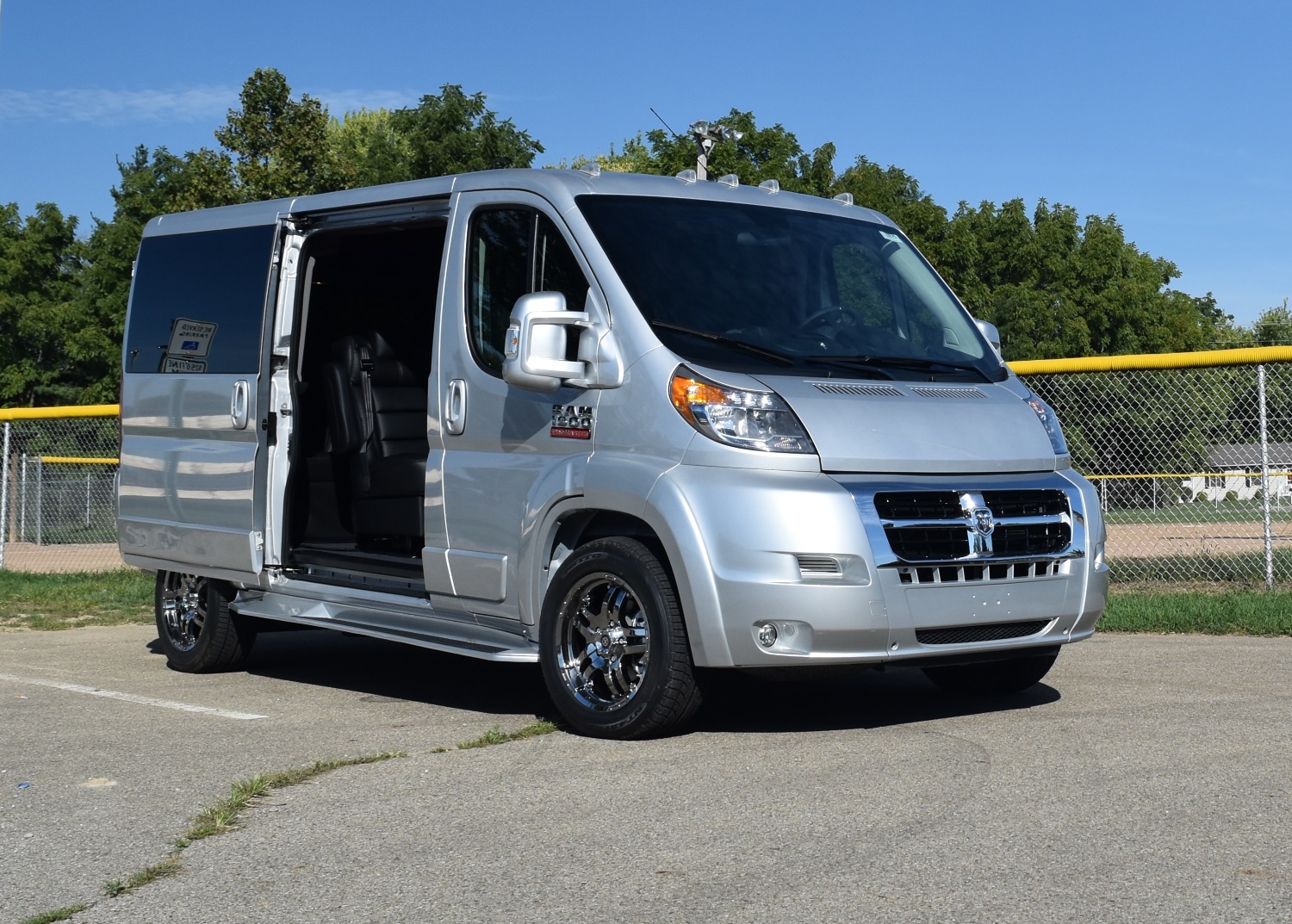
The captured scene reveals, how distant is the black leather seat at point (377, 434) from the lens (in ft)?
28.4

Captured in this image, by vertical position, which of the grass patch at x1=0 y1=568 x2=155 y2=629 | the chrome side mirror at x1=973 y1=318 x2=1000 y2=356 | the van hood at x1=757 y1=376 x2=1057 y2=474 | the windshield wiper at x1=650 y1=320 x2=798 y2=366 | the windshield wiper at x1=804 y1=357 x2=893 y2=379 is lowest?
the grass patch at x1=0 y1=568 x2=155 y2=629

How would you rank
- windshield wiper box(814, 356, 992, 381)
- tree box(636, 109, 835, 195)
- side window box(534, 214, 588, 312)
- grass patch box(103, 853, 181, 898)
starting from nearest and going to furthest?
grass patch box(103, 853, 181, 898), windshield wiper box(814, 356, 992, 381), side window box(534, 214, 588, 312), tree box(636, 109, 835, 195)

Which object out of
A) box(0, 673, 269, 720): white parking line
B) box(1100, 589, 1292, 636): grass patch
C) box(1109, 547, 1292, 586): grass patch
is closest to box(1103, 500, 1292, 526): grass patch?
box(1109, 547, 1292, 586): grass patch

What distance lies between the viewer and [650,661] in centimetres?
619

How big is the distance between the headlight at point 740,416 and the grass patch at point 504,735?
1.47 metres

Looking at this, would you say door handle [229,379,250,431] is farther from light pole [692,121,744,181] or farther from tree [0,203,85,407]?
tree [0,203,85,407]

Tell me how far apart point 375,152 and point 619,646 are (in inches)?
1231

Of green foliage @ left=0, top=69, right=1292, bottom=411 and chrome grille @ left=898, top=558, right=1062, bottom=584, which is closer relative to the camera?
chrome grille @ left=898, top=558, right=1062, bottom=584

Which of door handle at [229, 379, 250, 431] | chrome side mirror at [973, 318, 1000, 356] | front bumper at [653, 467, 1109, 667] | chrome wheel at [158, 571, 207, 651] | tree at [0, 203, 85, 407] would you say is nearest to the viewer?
front bumper at [653, 467, 1109, 667]

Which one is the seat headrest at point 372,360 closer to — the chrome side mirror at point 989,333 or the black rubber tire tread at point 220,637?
the black rubber tire tread at point 220,637

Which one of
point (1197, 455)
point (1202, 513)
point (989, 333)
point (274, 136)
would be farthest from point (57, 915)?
point (274, 136)

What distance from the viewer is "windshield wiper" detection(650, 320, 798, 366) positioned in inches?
251

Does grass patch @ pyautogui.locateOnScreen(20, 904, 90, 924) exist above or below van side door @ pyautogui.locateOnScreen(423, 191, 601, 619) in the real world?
below

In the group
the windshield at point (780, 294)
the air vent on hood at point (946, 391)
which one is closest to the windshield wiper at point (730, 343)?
the windshield at point (780, 294)
